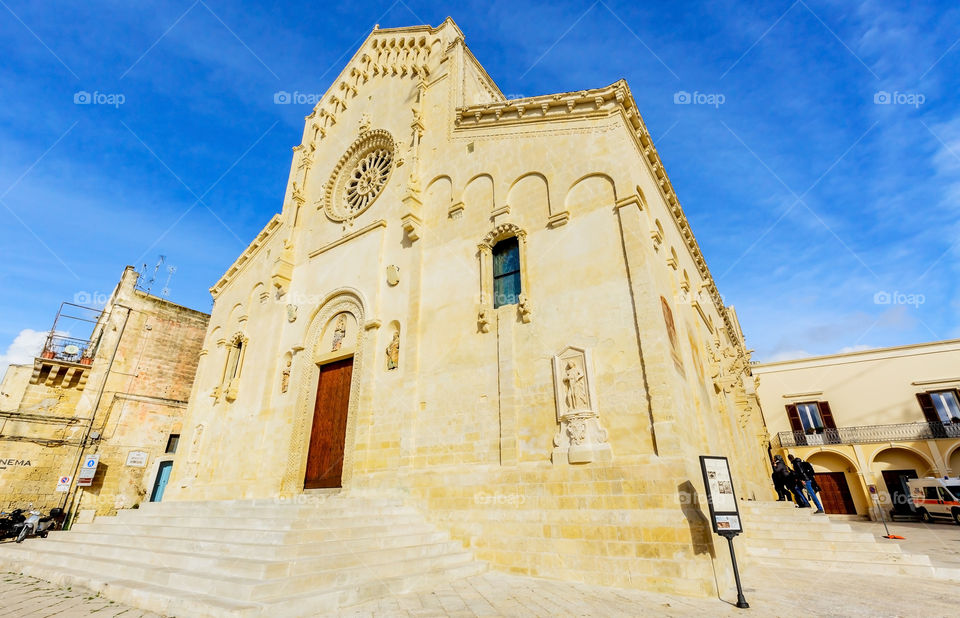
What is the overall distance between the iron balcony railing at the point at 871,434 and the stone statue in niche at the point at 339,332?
86.8ft

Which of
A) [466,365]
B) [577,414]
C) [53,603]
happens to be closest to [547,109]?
[466,365]

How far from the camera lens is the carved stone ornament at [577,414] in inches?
306

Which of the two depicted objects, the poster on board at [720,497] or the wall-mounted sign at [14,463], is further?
the wall-mounted sign at [14,463]

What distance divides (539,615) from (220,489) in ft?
41.5

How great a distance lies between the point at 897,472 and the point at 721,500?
25.6 meters

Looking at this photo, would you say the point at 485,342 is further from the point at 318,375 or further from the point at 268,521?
the point at 318,375

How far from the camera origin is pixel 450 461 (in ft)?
30.6

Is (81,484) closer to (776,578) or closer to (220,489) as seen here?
(220,489)

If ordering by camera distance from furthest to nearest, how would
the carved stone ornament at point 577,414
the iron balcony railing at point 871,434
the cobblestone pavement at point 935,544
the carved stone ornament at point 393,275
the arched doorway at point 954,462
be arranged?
the iron balcony railing at point 871,434 < the arched doorway at point 954,462 < the carved stone ornament at point 393,275 < the cobblestone pavement at point 935,544 < the carved stone ornament at point 577,414

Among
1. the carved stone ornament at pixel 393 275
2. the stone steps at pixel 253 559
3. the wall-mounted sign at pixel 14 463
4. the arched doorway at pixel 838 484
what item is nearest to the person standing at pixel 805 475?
the stone steps at pixel 253 559

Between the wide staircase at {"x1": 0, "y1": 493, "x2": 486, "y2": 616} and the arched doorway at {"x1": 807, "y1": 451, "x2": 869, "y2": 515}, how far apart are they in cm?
2617

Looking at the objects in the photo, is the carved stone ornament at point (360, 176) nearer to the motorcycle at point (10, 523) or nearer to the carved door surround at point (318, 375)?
the carved door surround at point (318, 375)

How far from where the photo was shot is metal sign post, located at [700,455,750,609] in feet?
19.8

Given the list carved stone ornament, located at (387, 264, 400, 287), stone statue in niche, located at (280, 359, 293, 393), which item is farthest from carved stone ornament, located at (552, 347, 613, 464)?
stone statue in niche, located at (280, 359, 293, 393)
